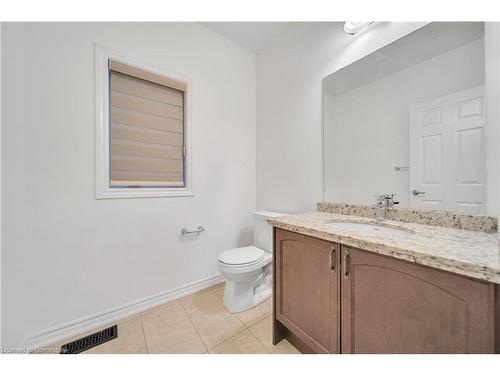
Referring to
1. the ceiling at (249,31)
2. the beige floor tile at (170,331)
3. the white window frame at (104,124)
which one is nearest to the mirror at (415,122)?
the ceiling at (249,31)

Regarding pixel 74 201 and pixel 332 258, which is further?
pixel 74 201

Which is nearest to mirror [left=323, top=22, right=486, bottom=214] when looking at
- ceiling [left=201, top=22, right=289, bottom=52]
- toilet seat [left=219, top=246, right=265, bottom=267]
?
toilet seat [left=219, top=246, right=265, bottom=267]

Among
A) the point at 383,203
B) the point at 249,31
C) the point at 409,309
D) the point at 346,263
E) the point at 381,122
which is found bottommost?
the point at 409,309

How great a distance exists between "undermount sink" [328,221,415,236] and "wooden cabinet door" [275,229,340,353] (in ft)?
0.64

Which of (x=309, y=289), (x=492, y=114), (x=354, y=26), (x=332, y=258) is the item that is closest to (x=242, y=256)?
(x=309, y=289)

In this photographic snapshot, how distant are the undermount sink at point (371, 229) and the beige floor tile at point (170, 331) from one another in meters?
1.14

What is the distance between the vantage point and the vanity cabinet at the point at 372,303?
1.84 feet

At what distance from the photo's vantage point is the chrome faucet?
1167mm

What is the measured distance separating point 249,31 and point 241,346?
8.73 ft

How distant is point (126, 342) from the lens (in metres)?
1.20

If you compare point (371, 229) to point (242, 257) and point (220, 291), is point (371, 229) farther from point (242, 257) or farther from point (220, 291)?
point (220, 291)

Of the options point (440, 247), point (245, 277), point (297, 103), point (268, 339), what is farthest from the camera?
point (297, 103)

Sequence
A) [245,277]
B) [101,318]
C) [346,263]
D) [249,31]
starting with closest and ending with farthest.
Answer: [346,263] → [101,318] → [245,277] → [249,31]

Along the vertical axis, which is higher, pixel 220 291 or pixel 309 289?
pixel 309 289
